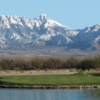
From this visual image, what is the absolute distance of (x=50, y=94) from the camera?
127ft

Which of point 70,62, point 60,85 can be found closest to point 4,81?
point 60,85

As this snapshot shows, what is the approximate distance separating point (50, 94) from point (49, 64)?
49546 millimetres

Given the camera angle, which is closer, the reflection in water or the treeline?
the reflection in water

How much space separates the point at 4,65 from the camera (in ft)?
279

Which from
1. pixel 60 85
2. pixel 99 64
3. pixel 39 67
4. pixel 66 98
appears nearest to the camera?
pixel 66 98

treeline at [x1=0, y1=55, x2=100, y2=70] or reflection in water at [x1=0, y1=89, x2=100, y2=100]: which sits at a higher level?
treeline at [x1=0, y1=55, x2=100, y2=70]

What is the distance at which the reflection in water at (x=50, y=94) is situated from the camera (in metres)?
36.7

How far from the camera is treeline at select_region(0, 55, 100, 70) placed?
82625mm

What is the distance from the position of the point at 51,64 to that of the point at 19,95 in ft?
163

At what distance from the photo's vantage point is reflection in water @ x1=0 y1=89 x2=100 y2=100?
1444 inches

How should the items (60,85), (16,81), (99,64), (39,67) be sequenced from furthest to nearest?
(39,67), (99,64), (16,81), (60,85)

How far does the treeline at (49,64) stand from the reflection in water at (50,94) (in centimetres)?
4056

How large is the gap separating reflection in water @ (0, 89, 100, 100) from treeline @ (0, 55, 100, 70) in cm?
4056

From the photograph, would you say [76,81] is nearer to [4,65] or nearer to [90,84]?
[90,84]
